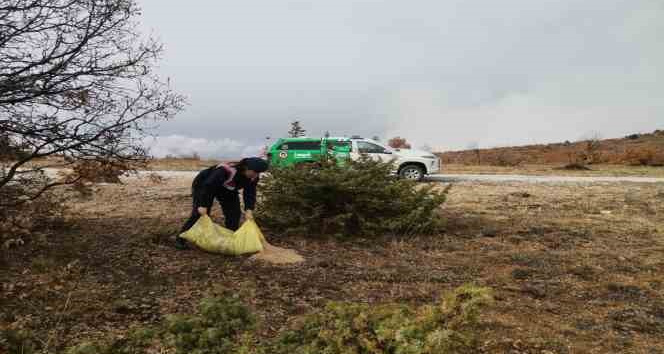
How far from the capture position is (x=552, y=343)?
3.23 m

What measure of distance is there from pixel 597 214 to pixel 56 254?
Answer: 8870 mm

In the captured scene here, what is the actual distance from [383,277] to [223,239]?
1983 millimetres

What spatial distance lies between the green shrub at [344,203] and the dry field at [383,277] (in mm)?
267

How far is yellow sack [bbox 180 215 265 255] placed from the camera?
541 centimetres

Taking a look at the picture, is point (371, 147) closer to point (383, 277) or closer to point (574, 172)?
point (383, 277)

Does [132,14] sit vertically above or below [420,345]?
above

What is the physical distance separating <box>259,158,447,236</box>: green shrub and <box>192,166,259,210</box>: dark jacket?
105 cm

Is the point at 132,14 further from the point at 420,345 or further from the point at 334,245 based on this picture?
the point at 420,345

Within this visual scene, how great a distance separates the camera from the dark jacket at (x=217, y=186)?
5.42 m

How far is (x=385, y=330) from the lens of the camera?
1936 millimetres

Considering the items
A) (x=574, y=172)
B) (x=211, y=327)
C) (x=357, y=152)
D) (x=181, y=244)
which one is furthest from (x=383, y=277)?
(x=574, y=172)

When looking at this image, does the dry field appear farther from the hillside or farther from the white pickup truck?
the hillside

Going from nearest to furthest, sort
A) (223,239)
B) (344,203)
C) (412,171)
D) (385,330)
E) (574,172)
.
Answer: (385,330) → (223,239) → (344,203) → (412,171) → (574,172)

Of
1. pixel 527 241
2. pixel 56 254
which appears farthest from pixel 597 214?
pixel 56 254
